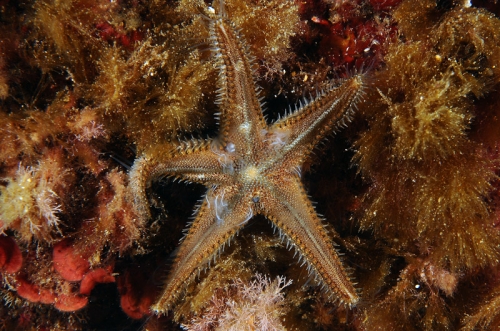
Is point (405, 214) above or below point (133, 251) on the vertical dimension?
above

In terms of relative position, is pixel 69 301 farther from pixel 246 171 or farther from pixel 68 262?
pixel 246 171

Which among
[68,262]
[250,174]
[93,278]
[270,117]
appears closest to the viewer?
[250,174]

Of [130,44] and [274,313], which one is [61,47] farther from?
[274,313]

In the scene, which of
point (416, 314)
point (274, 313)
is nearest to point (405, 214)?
point (416, 314)

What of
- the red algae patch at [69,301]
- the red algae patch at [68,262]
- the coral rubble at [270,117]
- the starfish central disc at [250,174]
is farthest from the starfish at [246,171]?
the red algae patch at [69,301]

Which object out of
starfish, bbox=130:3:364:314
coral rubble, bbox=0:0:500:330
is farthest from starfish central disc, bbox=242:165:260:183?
coral rubble, bbox=0:0:500:330

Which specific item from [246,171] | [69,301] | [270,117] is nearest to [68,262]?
[69,301]

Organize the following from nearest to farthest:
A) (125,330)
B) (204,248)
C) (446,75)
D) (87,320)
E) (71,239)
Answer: (446,75)
(204,248)
(71,239)
(87,320)
(125,330)
